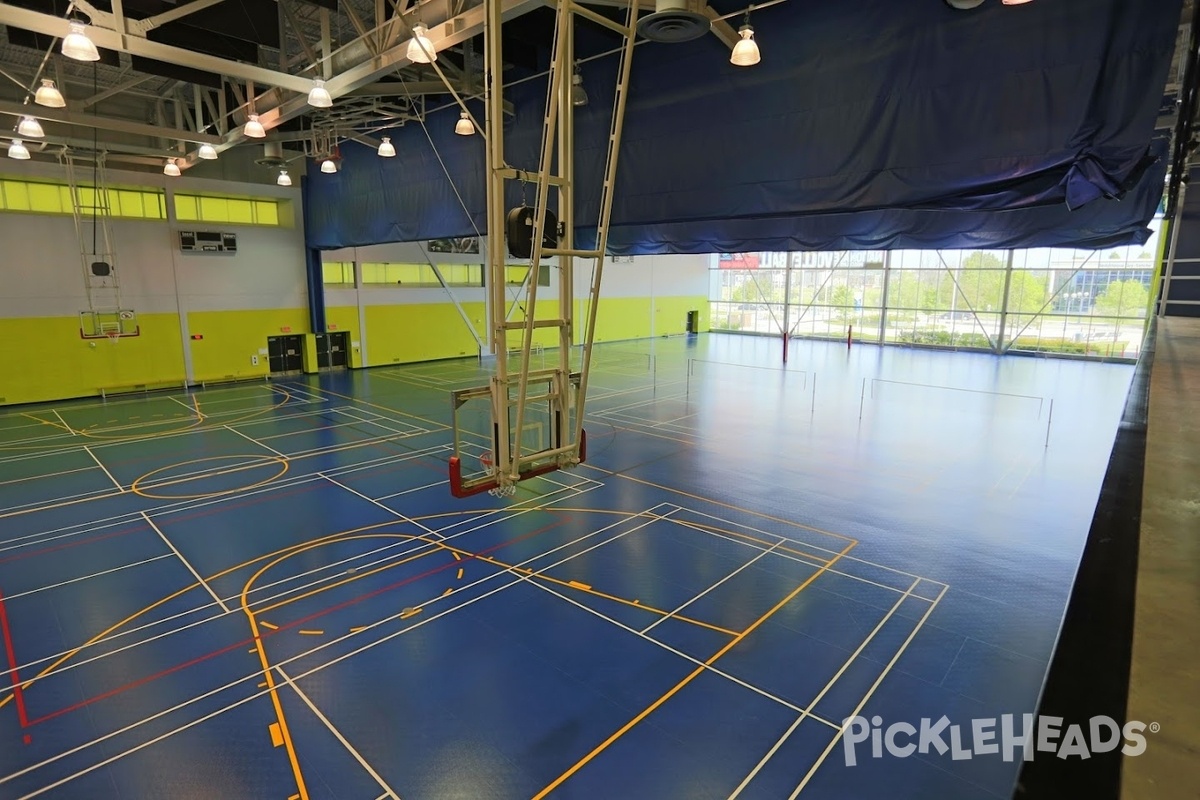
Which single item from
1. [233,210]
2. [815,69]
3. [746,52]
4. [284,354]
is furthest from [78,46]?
[284,354]

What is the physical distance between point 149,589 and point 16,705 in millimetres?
2000

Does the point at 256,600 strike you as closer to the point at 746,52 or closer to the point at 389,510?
the point at 389,510

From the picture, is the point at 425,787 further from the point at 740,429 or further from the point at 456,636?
the point at 740,429

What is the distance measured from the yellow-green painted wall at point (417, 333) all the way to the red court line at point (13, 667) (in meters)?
18.1

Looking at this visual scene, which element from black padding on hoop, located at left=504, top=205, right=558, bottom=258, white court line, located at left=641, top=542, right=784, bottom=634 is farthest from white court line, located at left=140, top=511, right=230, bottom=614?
black padding on hoop, located at left=504, top=205, right=558, bottom=258

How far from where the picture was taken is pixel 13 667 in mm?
6105

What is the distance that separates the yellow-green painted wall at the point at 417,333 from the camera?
81.2ft

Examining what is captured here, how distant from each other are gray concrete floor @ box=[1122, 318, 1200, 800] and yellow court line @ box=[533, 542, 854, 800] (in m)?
4.14

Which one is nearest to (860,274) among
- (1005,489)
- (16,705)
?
(1005,489)

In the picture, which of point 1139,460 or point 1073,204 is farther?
point 1073,204

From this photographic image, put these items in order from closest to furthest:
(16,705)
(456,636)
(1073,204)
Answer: (16,705), (456,636), (1073,204)

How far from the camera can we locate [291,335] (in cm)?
2291

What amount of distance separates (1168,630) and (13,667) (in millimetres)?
8505

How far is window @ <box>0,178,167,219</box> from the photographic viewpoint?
17.2 metres
